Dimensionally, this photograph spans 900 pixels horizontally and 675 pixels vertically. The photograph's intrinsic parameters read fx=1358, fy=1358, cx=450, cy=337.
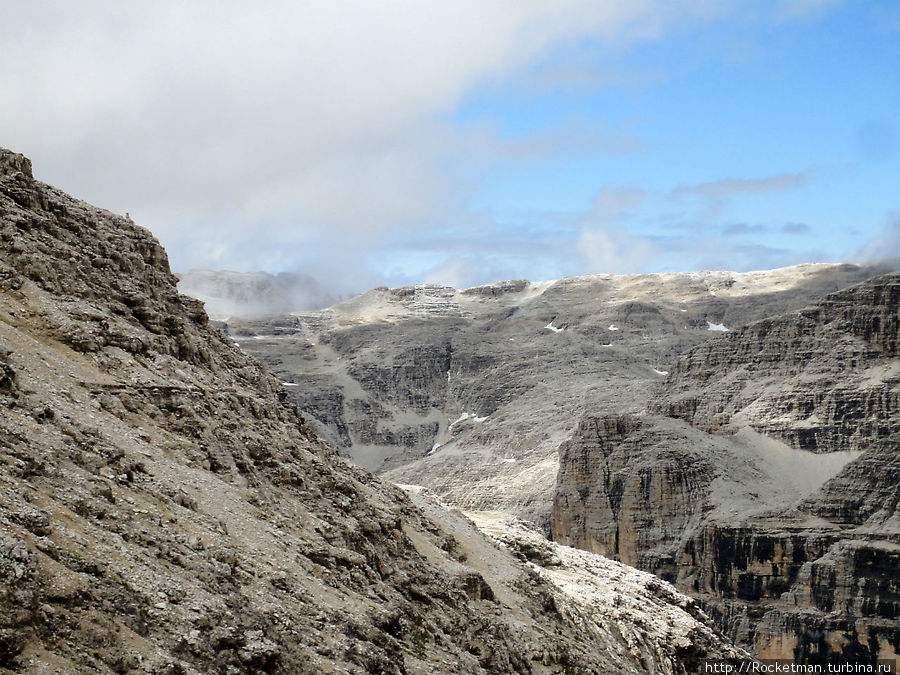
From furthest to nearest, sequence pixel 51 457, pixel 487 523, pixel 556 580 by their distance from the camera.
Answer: pixel 487 523 < pixel 556 580 < pixel 51 457

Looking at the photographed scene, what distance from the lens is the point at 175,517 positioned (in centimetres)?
3731

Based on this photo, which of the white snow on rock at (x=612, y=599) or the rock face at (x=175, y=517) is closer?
the rock face at (x=175, y=517)

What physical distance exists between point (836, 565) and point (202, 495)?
152054 mm

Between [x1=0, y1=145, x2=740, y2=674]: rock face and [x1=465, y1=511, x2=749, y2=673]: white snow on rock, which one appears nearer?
[x1=0, y1=145, x2=740, y2=674]: rock face

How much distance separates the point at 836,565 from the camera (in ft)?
587

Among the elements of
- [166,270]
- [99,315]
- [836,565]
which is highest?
[166,270]

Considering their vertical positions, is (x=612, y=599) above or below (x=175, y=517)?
below

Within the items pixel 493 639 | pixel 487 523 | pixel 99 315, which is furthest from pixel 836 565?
pixel 99 315

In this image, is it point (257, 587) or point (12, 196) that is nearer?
point (257, 587)

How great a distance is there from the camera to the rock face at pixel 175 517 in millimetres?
30281

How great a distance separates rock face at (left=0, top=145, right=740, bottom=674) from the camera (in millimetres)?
30281

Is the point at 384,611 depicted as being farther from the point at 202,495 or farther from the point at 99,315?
the point at 99,315

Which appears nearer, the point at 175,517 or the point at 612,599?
the point at 175,517

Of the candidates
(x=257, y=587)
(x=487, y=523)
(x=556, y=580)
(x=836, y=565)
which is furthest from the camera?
(x=836, y=565)
